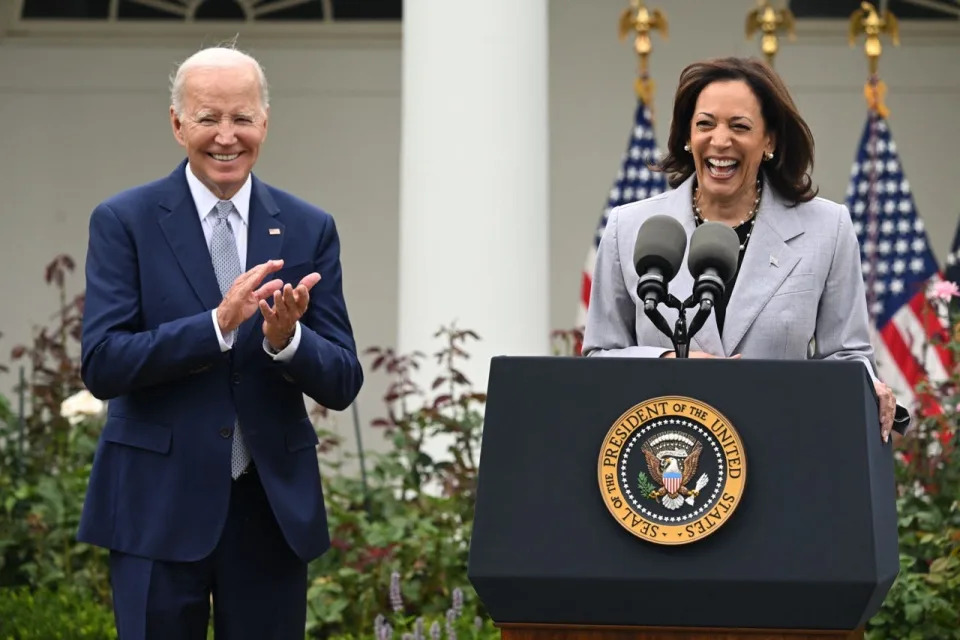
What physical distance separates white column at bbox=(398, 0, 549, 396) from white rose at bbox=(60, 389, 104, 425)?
167 centimetres

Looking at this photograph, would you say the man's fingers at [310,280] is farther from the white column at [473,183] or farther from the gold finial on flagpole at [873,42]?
the gold finial on flagpole at [873,42]

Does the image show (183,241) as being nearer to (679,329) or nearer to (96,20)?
(679,329)

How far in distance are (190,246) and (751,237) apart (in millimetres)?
1090

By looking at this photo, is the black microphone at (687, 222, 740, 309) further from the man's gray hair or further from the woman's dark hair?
the man's gray hair

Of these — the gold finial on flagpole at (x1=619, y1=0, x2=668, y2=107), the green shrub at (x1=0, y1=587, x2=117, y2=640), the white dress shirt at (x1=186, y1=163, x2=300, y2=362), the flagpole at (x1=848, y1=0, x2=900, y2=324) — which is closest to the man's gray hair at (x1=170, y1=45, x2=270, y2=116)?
the white dress shirt at (x1=186, y1=163, x2=300, y2=362)

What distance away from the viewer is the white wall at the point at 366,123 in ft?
37.7

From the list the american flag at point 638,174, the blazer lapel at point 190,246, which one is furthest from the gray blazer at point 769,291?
the american flag at point 638,174

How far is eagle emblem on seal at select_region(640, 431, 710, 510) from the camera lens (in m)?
2.69

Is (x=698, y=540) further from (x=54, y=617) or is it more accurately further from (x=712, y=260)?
(x=54, y=617)

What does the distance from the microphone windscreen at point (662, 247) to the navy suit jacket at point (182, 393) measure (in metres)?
0.71

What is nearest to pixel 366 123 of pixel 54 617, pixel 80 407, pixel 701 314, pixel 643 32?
pixel 643 32

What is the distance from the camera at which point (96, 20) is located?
1191 cm

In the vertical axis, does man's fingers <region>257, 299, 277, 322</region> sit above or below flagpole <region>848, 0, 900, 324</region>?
below

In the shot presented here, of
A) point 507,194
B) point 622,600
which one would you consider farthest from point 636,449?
point 507,194
